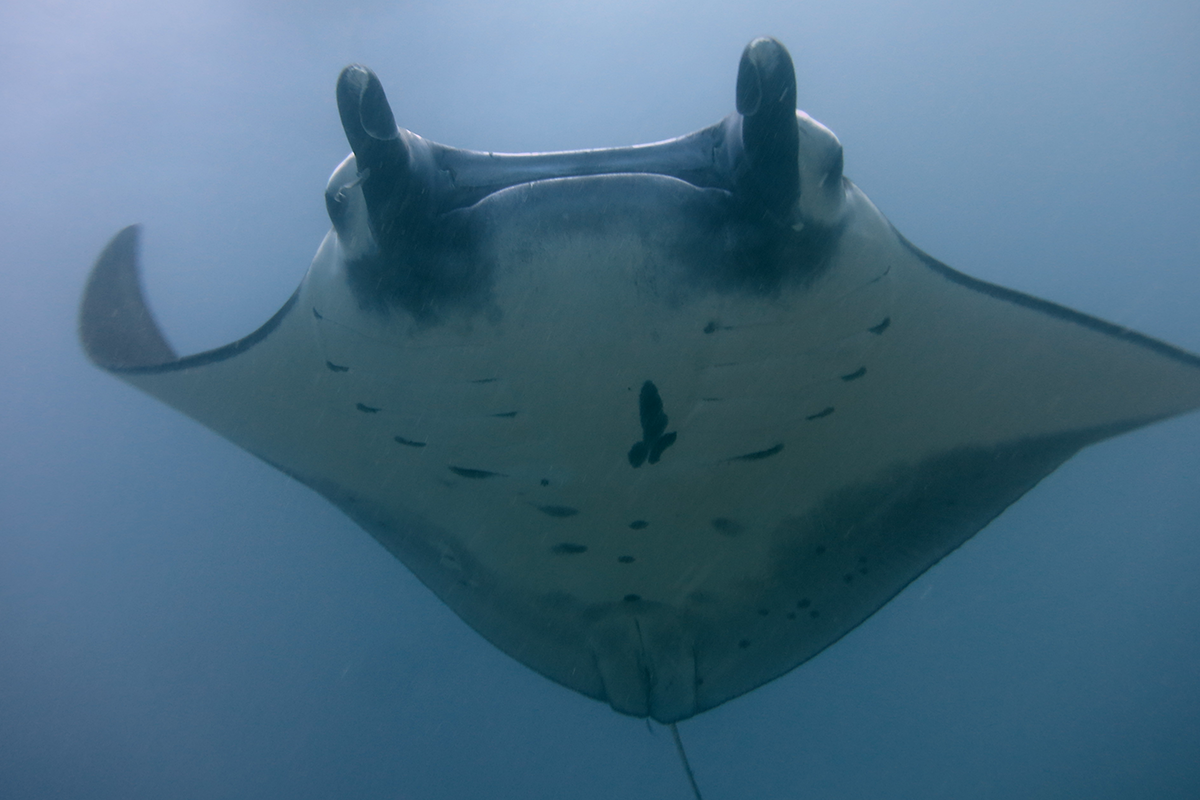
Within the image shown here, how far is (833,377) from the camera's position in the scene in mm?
1438

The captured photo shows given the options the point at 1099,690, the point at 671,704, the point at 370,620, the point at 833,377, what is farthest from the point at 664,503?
the point at 1099,690

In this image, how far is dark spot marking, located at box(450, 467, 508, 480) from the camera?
1587mm

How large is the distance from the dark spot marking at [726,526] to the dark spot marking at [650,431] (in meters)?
0.31

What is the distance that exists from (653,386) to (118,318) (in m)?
2.04

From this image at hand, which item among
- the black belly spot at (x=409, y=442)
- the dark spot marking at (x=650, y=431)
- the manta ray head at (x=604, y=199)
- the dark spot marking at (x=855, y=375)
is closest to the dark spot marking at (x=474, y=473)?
→ the black belly spot at (x=409, y=442)

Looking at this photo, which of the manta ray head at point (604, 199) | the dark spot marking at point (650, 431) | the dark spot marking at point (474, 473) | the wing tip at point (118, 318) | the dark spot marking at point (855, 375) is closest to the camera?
the manta ray head at point (604, 199)

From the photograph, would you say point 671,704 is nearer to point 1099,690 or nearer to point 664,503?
point 664,503

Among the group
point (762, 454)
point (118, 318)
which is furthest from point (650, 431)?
point (118, 318)

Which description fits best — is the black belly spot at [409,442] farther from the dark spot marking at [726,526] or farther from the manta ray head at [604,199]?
the dark spot marking at [726,526]

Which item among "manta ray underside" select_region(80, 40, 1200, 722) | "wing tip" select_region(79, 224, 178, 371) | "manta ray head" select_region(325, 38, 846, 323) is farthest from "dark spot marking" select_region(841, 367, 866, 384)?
"wing tip" select_region(79, 224, 178, 371)

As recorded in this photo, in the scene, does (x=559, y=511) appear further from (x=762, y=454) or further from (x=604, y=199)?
(x=604, y=199)

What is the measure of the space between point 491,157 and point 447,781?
11682mm

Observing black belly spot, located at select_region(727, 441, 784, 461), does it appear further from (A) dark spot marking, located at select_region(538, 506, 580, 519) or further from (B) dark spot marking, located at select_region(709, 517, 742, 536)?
(A) dark spot marking, located at select_region(538, 506, 580, 519)

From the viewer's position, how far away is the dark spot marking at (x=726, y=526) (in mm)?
1623
